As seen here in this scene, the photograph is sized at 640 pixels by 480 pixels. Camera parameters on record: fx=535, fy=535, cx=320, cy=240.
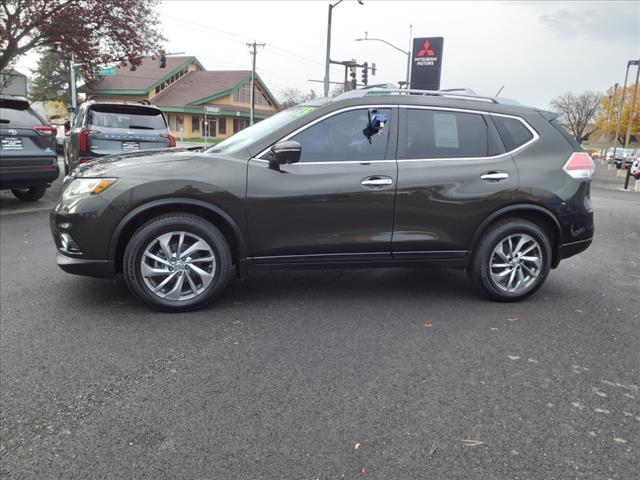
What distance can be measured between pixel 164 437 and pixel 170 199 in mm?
2063

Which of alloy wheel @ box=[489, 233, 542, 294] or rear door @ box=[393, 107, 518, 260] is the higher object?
rear door @ box=[393, 107, 518, 260]

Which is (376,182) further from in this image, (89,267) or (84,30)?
(84,30)

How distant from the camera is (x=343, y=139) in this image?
4.45 metres

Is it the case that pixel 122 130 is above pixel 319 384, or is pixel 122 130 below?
above

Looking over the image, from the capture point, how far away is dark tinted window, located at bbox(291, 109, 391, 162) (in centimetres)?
439

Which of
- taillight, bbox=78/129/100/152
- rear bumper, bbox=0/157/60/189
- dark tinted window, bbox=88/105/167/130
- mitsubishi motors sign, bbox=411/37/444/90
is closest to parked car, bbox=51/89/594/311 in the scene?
rear bumper, bbox=0/157/60/189

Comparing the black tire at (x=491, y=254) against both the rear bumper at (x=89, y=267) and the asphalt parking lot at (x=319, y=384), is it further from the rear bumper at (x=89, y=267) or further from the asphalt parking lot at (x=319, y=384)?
the rear bumper at (x=89, y=267)

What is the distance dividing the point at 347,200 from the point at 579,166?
216cm

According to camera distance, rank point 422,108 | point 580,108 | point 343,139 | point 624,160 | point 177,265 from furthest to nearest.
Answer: point 580,108 → point 624,160 → point 422,108 → point 343,139 → point 177,265

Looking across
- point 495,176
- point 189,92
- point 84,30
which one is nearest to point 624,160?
point 84,30

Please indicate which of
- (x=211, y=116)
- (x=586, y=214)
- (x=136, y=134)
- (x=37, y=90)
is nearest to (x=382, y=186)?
(x=586, y=214)

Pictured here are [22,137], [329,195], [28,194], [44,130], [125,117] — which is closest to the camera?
[329,195]

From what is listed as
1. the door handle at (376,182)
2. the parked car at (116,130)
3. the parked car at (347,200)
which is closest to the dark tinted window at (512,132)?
the parked car at (347,200)

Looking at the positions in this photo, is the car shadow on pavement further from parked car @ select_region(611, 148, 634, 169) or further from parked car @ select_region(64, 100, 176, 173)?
parked car @ select_region(611, 148, 634, 169)
